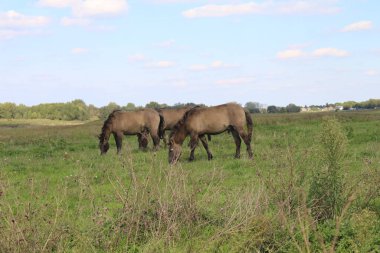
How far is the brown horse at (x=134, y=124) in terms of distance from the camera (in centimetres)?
1832

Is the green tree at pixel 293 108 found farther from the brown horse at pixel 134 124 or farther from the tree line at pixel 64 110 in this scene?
the brown horse at pixel 134 124

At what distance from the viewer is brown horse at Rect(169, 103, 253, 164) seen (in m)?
14.7

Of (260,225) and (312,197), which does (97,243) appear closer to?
(260,225)

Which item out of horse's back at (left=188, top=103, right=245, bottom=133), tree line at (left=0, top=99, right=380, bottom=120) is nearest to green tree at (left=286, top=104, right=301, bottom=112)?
tree line at (left=0, top=99, right=380, bottom=120)

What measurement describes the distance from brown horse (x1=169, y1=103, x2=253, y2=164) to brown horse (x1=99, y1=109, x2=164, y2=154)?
3575 millimetres

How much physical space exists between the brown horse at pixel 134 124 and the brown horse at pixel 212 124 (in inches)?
141

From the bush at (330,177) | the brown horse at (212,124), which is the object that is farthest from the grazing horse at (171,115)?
the bush at (330,177)

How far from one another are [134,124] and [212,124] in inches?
196

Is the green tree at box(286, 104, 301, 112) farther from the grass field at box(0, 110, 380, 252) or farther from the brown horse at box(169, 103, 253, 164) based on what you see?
the grass field at box(0, 110, 380, 252)

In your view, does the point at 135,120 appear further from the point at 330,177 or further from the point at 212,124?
the point at 330,177

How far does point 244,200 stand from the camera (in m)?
6.19

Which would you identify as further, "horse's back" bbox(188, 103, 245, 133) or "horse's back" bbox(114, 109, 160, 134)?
"horse's back" bbox(114, 109, 160, 134)

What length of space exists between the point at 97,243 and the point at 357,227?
325 centimetres

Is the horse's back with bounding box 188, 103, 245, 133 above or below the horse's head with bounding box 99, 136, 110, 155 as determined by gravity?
above
